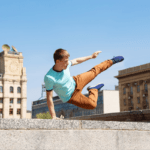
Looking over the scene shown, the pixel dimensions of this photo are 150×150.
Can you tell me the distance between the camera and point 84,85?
8211 mm

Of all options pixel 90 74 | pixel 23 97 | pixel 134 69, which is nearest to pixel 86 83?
pixel 90 74

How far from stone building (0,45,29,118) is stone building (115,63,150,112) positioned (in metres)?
26.5

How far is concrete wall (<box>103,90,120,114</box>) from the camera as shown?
273ft

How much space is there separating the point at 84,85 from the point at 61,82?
2.77ft

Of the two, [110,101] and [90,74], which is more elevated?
[110,101]

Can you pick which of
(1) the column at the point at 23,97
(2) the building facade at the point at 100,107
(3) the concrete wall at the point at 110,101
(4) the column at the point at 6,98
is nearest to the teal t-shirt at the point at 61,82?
(2) the building facade at the point at 100,107

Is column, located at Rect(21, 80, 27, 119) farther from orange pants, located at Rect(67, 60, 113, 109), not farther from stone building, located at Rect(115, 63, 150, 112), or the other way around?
orange pants, located at Rect(67, 60, 113, 109)

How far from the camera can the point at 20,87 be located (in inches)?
3204

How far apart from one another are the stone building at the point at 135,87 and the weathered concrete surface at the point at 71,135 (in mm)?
62575

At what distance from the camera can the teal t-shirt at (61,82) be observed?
7551 millimetres

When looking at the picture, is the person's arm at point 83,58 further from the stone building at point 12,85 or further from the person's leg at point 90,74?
the stone building at point 12,85

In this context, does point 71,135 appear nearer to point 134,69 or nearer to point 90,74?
point 90,74

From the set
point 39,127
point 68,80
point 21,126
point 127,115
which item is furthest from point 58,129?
point 127,115

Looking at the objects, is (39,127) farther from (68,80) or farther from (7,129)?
(68,80)
